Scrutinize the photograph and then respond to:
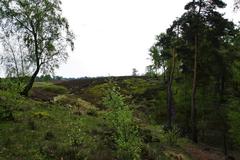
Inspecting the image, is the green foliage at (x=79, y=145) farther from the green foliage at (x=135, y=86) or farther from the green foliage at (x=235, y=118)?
the green foliage at (x=135, y=86)

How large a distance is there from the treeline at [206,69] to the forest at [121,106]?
3.6 inches

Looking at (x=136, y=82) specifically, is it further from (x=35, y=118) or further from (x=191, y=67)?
(x=35, y=118)

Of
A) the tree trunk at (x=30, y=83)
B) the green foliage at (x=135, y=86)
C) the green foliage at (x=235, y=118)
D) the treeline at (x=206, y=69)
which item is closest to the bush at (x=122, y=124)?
the treeline at (x=206, y=69)

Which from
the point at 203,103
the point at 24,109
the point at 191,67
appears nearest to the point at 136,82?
the point at 203,103

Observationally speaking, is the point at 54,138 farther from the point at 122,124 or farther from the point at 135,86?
the point at 135,86

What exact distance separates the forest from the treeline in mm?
90

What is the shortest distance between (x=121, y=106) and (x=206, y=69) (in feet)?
75.5

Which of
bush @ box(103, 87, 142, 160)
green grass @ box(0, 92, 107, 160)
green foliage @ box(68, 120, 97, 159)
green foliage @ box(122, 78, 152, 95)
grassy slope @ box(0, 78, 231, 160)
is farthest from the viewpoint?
green foliage @ box(122, 78, 152, 95)

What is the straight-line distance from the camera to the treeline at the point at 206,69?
117ft

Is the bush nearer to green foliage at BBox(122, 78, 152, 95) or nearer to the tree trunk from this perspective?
the tree trunk

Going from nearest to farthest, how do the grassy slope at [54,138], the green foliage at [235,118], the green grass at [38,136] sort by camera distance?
the green grass at [38,136]
the grassy slope at [54,138]
the green foliage at [235,118]

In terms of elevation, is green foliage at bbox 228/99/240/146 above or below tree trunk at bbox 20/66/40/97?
below

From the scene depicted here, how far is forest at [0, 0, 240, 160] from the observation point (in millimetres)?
18547

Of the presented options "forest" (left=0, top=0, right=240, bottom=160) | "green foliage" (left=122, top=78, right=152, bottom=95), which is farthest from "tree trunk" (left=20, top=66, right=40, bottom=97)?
"green foliage" (left=122, top=78, right=152, bottom=95)
